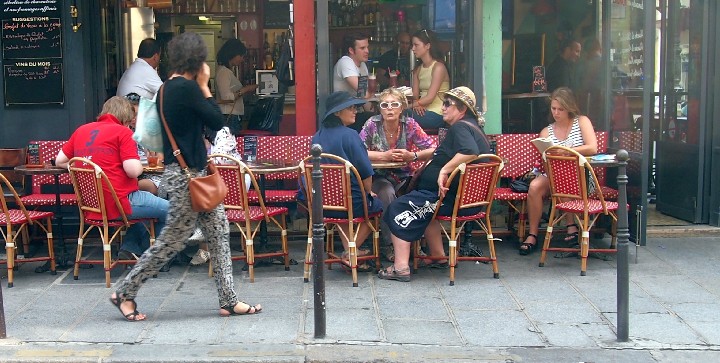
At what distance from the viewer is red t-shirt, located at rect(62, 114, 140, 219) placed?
7.03m

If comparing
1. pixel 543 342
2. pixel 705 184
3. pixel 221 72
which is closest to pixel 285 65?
pixel 221 72

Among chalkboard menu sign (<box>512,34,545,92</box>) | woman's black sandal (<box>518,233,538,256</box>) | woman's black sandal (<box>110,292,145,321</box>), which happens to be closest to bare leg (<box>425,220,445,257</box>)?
woman's black sandal (<box>518,233,538,256</box>)

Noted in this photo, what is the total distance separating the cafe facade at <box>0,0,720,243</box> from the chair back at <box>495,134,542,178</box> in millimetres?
407

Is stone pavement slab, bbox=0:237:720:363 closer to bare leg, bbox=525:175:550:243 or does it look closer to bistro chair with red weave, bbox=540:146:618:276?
bistro chair with red weave, bbox=540:146:618:276

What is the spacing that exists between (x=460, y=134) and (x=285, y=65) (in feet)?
10.9

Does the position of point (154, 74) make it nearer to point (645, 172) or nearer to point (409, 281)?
point (409, 281)

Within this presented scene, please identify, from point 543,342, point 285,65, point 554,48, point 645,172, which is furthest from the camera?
point 554,48

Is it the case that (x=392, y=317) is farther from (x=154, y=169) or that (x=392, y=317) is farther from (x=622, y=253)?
(x=154, y=169)

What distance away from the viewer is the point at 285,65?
32.0ft

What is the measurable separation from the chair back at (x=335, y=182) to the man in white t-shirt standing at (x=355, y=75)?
206cm

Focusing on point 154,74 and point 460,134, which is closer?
point 460,134

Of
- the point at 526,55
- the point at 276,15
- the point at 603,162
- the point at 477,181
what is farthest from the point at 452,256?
the point at 276,15

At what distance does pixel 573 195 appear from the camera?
7.49m

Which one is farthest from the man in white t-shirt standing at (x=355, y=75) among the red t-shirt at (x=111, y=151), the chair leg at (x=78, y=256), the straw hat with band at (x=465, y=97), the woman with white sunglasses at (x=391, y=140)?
the chair leg at (x=78, y=256)
